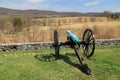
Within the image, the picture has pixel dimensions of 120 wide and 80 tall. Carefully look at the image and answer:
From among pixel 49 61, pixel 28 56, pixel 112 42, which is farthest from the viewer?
pixel 112 42

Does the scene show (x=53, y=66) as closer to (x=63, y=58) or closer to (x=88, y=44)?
(x=63, y=58)

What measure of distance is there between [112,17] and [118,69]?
127 ft

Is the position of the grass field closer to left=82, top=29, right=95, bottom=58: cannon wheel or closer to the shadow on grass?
the shadow on grass

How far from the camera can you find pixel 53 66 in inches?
410

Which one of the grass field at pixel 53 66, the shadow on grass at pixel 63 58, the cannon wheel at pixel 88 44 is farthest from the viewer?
the cannon wheel at pixel 88 44

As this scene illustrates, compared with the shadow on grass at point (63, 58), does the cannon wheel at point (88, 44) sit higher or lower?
higher

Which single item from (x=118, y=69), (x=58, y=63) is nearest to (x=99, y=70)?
(x=118, y=69)

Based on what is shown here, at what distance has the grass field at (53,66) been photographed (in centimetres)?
947

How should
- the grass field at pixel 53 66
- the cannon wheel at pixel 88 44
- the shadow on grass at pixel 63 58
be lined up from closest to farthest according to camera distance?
1. the grass field at pixel 53 66
2. the shadow on grass at pixel 63 58
3. the cannon wheel at pixel 88 44

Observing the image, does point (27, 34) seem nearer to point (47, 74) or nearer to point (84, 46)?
point (84, 46)

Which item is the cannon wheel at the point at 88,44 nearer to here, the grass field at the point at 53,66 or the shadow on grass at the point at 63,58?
the grass field at the point at 53,66

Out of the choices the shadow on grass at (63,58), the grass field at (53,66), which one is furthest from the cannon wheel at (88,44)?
the shadow on grass at (63,58)

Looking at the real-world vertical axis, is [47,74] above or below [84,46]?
below

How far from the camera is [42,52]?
12.9 meters
